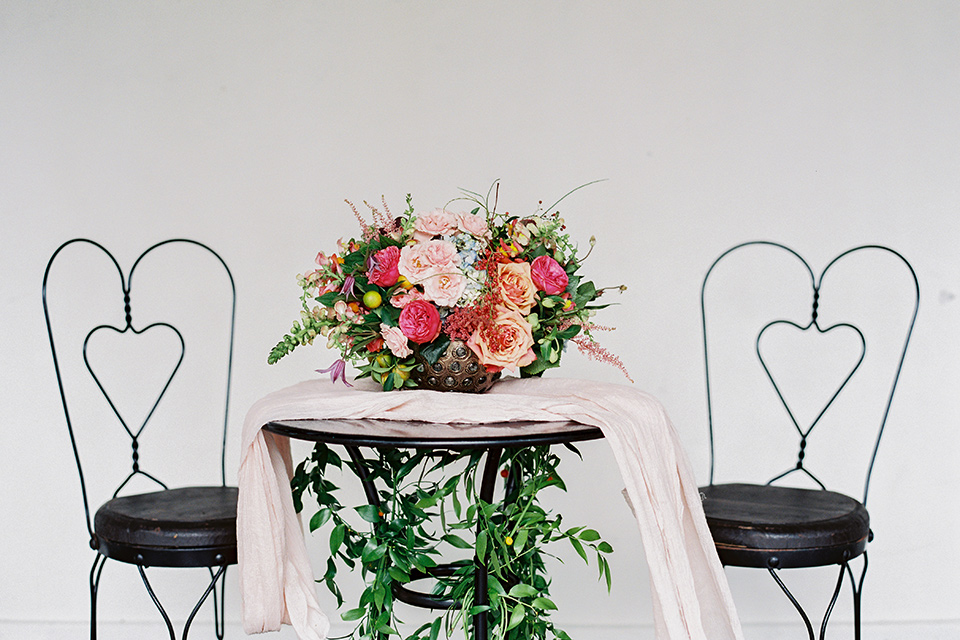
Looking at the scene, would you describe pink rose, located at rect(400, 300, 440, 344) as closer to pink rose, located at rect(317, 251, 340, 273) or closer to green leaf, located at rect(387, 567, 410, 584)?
pink rose, located at rect(317, 251, 340, 273)

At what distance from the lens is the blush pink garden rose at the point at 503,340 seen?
5.18 ft

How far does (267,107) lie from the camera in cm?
266

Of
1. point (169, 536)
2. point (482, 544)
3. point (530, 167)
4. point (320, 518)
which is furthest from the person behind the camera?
point (530, 167)

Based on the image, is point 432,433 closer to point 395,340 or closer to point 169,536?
point 395,340

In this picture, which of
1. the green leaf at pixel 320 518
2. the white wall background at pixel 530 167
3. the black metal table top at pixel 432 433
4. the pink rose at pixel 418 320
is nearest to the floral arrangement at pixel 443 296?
the pink rose at pixel 418 320

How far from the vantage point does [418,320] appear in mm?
1534

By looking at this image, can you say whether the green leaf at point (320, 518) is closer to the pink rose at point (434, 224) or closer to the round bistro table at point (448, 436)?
the round bistro table at point (448, 436)

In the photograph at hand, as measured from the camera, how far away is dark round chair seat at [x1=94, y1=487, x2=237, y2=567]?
175 cm

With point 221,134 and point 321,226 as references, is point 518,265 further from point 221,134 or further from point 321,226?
point 221,134

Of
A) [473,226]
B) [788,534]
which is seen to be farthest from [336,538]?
[788,534]

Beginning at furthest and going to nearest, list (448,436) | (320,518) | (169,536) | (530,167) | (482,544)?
(530,167) → (169,536) → (320,518) → (482,544) → (448,436)

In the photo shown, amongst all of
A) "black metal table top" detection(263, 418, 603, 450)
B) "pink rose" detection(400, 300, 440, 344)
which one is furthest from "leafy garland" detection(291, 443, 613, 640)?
"pink rose" detection(400, 300, 440, 344)

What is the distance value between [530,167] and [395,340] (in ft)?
4.05

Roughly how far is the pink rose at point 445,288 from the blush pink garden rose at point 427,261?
0.4 inches
